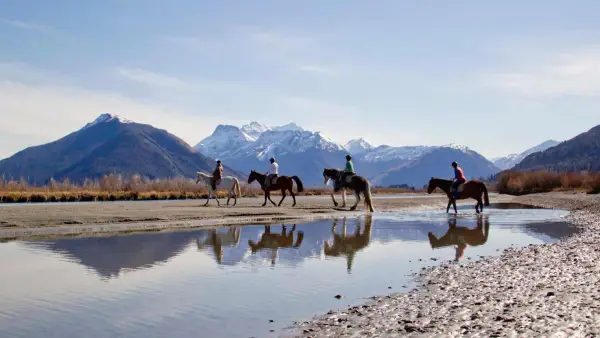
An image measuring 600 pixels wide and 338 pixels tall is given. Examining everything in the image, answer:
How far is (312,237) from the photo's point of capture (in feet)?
63.4

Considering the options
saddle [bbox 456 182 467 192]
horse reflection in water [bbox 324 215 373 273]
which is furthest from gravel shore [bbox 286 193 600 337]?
saddle [bbox 456 182 467 192]

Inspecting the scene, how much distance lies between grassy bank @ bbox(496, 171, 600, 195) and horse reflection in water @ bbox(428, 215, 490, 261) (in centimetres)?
5046

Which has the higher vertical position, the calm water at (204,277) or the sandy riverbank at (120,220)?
the sandy riverbank at (120,220)

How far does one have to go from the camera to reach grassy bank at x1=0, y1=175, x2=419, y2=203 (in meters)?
42.9

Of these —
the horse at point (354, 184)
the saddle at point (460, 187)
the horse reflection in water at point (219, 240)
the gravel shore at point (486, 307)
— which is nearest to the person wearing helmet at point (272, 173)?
the horse at point (354, 184)

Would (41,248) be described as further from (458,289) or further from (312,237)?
(458,289)

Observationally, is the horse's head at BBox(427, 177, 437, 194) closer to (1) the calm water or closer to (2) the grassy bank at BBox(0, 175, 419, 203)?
(1) the calm water

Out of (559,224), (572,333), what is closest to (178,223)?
(559,224)

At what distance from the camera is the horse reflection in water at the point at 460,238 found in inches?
671

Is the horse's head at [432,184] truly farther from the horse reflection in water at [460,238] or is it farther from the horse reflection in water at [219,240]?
the horse reflection in water at [219,240]

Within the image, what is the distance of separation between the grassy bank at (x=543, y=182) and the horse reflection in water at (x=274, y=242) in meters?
57.1

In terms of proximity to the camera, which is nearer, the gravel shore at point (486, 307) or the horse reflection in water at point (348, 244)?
the gravel shore at point (486, 307)

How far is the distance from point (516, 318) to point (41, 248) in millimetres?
12674

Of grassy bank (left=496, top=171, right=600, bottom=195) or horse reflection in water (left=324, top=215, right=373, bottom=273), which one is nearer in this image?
horse reflection in water (left=324, top=215, right=373, bottom=273)
